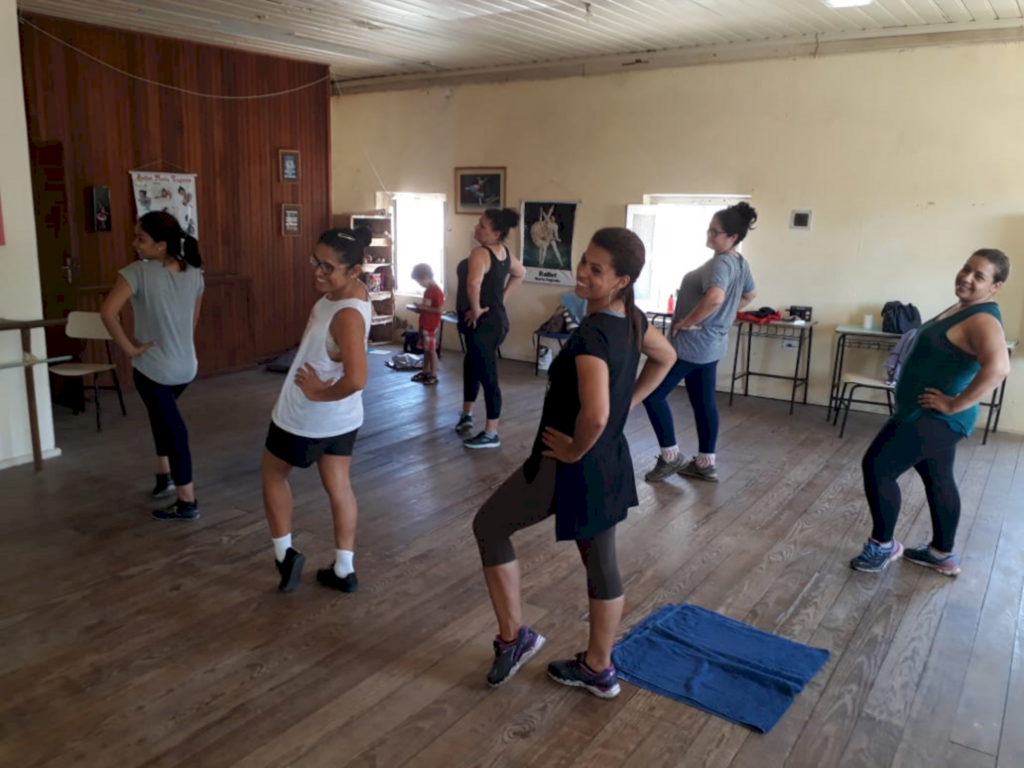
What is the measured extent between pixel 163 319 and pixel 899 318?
5188mm

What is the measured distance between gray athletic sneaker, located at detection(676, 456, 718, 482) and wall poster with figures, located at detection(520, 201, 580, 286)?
11.3ft

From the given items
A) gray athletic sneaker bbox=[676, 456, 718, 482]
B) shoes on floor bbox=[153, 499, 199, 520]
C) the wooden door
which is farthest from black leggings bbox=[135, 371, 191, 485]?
the wooden door

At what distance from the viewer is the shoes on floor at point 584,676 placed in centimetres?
259

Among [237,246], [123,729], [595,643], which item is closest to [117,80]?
[237,246]

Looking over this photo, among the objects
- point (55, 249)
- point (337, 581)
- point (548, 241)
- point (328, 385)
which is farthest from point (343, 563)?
point (548, 241)

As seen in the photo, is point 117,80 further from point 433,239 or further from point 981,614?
point 981,614

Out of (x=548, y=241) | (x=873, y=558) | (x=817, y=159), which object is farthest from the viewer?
(x=548, y=241)

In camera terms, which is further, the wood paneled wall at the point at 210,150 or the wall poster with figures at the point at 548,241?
the wall poster with figures at the point at 548,241

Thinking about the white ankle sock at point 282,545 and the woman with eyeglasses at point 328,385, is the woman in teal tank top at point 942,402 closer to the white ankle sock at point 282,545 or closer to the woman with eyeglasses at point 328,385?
the woman with eyeglasses at point 328,385

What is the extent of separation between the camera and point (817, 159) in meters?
6.62

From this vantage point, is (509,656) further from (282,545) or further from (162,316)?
(162,316)

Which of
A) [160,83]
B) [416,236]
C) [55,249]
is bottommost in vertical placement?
[55,249]

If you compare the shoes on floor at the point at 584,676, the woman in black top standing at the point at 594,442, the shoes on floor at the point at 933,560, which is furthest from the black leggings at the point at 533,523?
the shoes on floor at the point at 933,560

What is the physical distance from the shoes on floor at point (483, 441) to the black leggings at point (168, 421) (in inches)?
75.1
